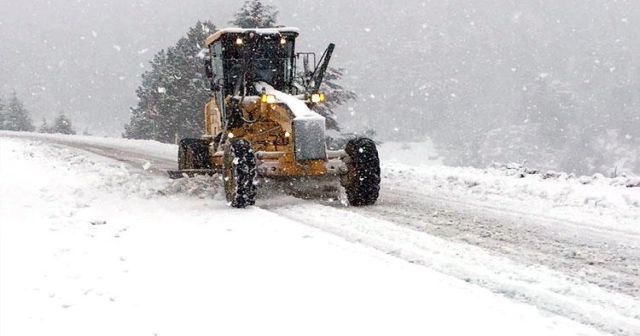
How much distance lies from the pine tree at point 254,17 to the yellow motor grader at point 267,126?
14.0m

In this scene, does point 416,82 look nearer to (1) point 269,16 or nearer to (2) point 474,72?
(2) point 474,72

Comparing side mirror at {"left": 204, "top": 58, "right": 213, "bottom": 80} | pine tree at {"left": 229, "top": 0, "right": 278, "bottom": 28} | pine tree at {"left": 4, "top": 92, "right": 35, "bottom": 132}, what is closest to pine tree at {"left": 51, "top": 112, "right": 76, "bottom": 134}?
pine tree at {"left": 4, "top": 92, "right": 35, "bottom": 132}

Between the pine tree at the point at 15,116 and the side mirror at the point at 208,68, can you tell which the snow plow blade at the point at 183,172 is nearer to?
the side mirror at the point at 208,68

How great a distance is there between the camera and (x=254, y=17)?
85.8ft

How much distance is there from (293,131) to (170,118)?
28.8 meters

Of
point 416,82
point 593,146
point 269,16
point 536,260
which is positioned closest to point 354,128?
point 416,82

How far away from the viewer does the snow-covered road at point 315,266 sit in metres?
3.77

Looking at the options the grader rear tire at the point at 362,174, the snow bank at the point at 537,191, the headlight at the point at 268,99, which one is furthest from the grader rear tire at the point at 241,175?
the snow bank at the point at 537,191

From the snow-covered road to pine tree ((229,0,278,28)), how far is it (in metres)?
18.0

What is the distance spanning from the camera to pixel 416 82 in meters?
130

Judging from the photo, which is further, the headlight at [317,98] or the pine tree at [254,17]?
the pine tree at [254,17]

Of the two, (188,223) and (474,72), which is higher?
(474,72)

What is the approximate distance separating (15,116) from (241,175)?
208 ft

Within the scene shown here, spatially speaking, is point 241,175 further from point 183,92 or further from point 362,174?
point 183,92
